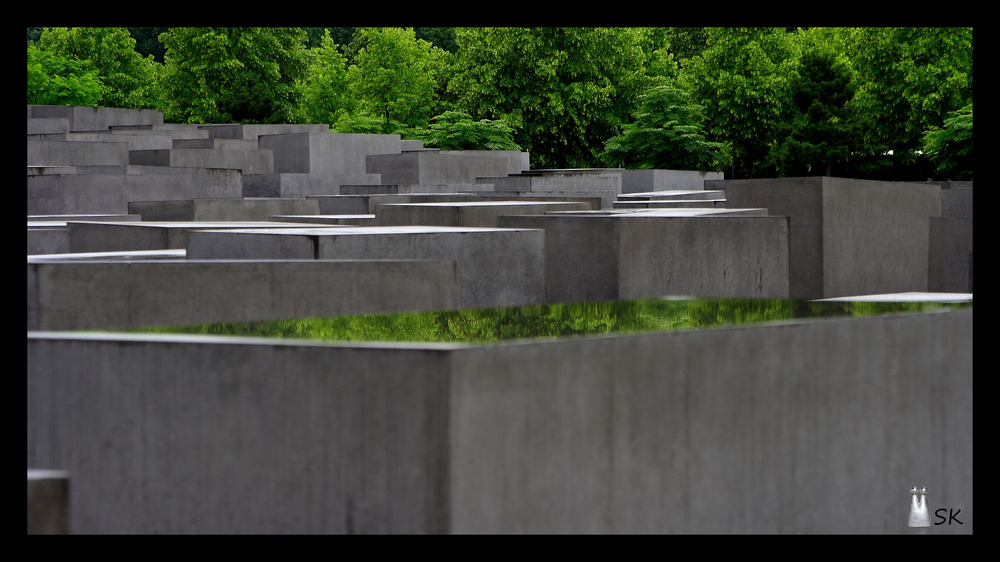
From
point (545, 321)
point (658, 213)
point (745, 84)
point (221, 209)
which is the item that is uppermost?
point (745, 84)

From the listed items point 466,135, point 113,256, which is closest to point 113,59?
point 466,135

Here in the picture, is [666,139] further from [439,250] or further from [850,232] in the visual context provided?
[439,250]

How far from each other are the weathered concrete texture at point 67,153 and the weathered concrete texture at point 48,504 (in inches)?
656

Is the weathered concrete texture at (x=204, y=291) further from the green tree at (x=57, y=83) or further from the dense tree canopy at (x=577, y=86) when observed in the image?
the green tree at (x=57, y=83)

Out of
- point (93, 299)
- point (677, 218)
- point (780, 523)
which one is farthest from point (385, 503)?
point (677, 218)

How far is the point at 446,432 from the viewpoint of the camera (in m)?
4.12

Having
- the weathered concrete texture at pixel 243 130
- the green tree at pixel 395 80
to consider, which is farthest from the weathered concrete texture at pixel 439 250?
the green tree at pixel 395 80

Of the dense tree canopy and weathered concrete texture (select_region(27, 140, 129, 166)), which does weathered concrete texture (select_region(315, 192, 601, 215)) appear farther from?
the dense tree canopy

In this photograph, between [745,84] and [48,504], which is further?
[745,84]

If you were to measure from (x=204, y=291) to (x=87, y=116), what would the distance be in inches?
961

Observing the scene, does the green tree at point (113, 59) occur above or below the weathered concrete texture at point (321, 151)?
above

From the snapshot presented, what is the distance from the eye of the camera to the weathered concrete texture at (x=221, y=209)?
13570mm

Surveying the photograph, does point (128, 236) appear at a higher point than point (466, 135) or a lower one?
lower

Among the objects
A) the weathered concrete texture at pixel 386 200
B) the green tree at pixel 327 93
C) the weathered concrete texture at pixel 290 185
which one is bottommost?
the weathered concrete texture at pixel 386 200
